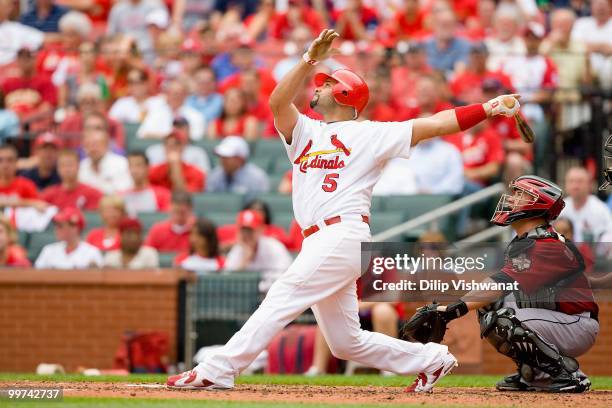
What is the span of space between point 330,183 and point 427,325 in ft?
3.57

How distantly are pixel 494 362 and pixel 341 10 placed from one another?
7133mm

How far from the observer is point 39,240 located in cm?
1347

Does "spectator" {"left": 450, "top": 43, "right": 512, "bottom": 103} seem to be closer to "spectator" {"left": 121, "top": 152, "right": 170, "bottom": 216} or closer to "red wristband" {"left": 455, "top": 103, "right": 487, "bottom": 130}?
"spectator" {"left": 121, "top": 152, "right": 170, "bottom": 216}

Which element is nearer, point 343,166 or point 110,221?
point 343,166

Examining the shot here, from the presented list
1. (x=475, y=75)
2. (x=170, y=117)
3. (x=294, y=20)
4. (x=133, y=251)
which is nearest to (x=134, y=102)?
(x=170, y=117)

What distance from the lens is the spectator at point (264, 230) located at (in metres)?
12.5

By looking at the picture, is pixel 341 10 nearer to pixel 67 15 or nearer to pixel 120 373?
pixel 67 15

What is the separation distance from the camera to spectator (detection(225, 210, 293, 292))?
40.2 ft

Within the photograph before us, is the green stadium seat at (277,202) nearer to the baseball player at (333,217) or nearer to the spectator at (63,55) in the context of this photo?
the spectator at (63,55)

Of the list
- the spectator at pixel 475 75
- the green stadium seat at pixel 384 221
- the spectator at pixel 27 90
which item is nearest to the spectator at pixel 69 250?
the green stadium seat at pixel 384 221

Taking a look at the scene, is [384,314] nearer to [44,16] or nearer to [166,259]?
[166,259]

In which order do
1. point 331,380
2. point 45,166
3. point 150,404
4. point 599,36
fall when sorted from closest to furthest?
point 150,404 → point 331,380 → point 45,166 → point 599,36

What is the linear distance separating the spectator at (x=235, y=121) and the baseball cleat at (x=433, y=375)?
23.9ft

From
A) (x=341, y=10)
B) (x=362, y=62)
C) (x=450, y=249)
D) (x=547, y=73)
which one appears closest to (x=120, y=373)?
(x=450, y=249)
